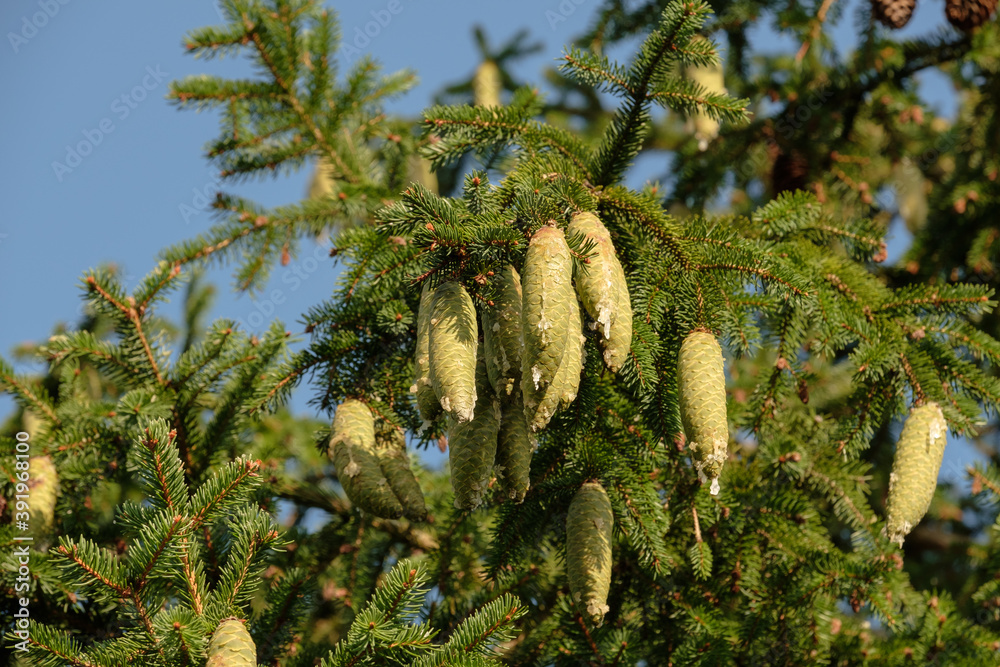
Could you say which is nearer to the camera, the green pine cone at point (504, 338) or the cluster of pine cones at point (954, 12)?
the green pine cone at point (504, 338)

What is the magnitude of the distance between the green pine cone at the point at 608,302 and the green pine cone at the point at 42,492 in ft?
7.62

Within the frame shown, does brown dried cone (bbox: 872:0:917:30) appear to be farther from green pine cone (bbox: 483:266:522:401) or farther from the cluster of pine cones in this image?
green pine cone (bbox: 483:266:522:401)

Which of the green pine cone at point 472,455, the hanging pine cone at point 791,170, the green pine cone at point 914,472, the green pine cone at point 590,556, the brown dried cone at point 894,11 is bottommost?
the green pine cone at point 590,556

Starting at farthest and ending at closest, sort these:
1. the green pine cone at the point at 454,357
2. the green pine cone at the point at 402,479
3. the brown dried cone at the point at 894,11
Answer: the brown dried cone at the point at 894,11
the green pine cone at the point at 402,479
the green pine cone at the point at 454,357

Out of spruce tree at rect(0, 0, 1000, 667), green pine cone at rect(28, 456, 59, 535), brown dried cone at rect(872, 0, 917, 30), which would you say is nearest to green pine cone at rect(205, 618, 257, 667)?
spruce tree at rect(0, 0, 1000, 667)

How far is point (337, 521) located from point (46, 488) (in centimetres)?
118

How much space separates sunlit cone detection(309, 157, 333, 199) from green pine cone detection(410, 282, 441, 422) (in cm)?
185

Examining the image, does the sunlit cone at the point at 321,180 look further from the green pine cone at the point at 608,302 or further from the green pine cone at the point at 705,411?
the green pine cone at the point at 705,411

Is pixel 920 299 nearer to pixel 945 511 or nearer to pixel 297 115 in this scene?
pixel 297 115

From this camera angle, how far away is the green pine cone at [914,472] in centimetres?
243

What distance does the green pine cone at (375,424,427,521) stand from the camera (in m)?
2.52

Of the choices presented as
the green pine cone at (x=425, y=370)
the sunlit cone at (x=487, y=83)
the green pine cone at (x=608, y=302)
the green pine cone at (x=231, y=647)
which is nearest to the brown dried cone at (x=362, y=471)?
the green pine cone at (x=425, y=370)

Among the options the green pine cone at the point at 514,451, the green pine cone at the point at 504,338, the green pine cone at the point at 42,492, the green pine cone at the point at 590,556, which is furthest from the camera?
the green pine cone at the point at 42,492

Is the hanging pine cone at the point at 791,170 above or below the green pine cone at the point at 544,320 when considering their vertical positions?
above
